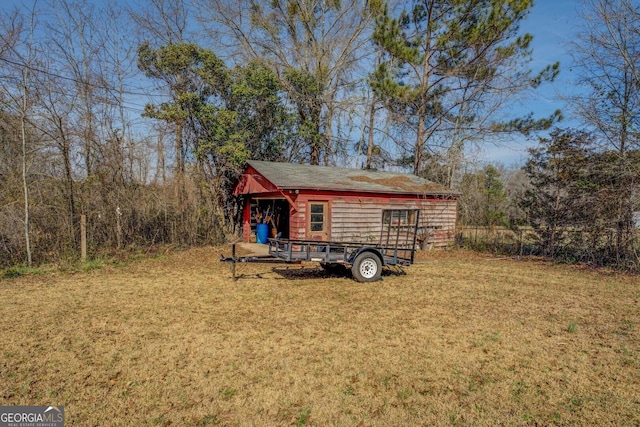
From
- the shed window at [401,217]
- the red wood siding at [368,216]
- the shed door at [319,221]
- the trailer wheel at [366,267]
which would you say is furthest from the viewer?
the shed window at [401,217]

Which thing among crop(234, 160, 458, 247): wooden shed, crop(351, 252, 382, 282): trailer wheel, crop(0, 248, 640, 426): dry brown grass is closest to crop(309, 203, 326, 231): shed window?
crop(234, 160, 458, 247): wooden shed

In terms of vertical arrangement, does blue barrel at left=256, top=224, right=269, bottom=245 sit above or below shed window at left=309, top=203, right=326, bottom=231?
below

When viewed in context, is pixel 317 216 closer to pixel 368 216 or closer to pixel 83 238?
pixel 368 216

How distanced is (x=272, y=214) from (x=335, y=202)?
3.62 meters

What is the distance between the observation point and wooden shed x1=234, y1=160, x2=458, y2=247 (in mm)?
12633

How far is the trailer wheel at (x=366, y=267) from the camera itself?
8.48 metres

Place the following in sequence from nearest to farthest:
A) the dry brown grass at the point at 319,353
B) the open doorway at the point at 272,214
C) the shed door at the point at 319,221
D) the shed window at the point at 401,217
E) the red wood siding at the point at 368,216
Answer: the dry brown grass at the point at 319,353, the red wood siding at the point at 368,216, the shed door at the point at 319,221, the shed window at the point at 401,217, the open doorway at the point at 272,214

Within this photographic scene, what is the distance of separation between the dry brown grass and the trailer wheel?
243mm

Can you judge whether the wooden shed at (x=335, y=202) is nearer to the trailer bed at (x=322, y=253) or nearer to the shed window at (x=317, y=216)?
the shed window at (x=317, y=216)

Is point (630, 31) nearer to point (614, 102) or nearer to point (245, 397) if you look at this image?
point (614, 102)

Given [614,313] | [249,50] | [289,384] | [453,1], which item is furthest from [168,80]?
[614,313]

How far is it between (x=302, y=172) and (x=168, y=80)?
7494 mm

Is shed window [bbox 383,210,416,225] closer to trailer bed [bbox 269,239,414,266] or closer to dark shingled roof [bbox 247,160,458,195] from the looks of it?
dark shingled roof [bbox 247,160,458,195]

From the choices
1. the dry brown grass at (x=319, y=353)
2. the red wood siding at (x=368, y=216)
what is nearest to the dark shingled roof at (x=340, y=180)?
the red wood siding at (x=368, y=216)
